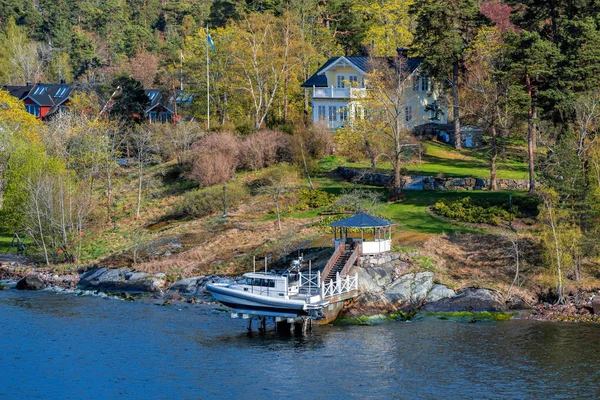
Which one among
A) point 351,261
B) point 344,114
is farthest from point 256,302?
point 344,114

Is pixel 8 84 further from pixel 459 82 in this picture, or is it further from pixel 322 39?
pixel 459 82

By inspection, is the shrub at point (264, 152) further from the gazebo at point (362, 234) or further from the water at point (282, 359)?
the water at point (282, 359)

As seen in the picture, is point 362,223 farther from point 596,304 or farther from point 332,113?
point 332,113

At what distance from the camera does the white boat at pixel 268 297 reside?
151ft

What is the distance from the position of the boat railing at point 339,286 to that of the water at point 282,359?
208cm

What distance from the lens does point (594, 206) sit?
174ft

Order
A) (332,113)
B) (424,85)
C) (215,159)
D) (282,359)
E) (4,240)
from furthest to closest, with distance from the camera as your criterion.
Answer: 1. (332,113)
2. (424,85)
3. (215,159)
4. (4,240)
5. (282,359)

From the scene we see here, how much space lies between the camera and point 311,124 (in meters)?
A: 84.7

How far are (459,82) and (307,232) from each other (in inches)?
1175

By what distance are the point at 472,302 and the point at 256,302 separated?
525 inches

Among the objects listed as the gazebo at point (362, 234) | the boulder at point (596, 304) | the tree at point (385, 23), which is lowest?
the boulder at point (596, 304)

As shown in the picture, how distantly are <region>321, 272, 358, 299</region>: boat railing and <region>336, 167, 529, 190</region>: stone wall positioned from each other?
1962cm

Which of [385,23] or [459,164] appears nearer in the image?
[459,164]

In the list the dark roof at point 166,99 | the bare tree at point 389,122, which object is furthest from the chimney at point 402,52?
the dark roof at point 166,99
